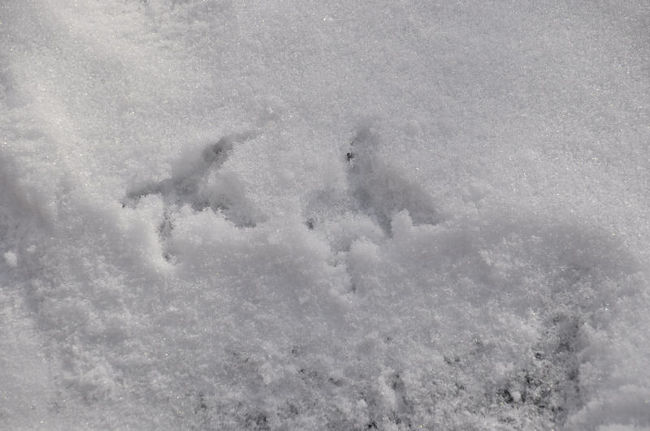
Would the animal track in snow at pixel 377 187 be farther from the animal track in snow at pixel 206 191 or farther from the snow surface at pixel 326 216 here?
the animal track in snow at pixel 206 191

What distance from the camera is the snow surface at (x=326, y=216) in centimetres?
139

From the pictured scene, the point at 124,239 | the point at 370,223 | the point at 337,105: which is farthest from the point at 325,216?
the point at 124,239

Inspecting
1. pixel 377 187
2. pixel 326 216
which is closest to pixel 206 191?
pixel 326 216

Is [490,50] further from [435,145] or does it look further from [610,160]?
[610,160]

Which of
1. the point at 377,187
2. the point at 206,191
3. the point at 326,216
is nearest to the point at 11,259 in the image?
the point at 206,191

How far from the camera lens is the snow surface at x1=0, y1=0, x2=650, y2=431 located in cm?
139

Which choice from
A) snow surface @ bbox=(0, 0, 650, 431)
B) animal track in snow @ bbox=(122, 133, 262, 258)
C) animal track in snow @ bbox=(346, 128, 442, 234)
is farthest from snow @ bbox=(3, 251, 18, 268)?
animal track in snow @ bbox=(346, 128, 442, 234)

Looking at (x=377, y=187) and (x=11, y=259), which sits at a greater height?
(x=377, y=187)

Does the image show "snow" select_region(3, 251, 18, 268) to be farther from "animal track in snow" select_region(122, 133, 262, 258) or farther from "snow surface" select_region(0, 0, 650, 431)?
"animal track in snow" select_region(122, 133, 262, 258)

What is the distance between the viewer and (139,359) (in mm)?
1400

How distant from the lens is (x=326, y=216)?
1527mm

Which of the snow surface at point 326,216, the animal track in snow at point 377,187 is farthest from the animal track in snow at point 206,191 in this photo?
the animal track in snow at point 377,187

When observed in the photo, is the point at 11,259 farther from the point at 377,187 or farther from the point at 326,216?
the point at 377,187

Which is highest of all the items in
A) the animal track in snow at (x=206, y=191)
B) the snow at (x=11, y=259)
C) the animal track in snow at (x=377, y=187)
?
the animal track in snow at (x=377, y=187)
